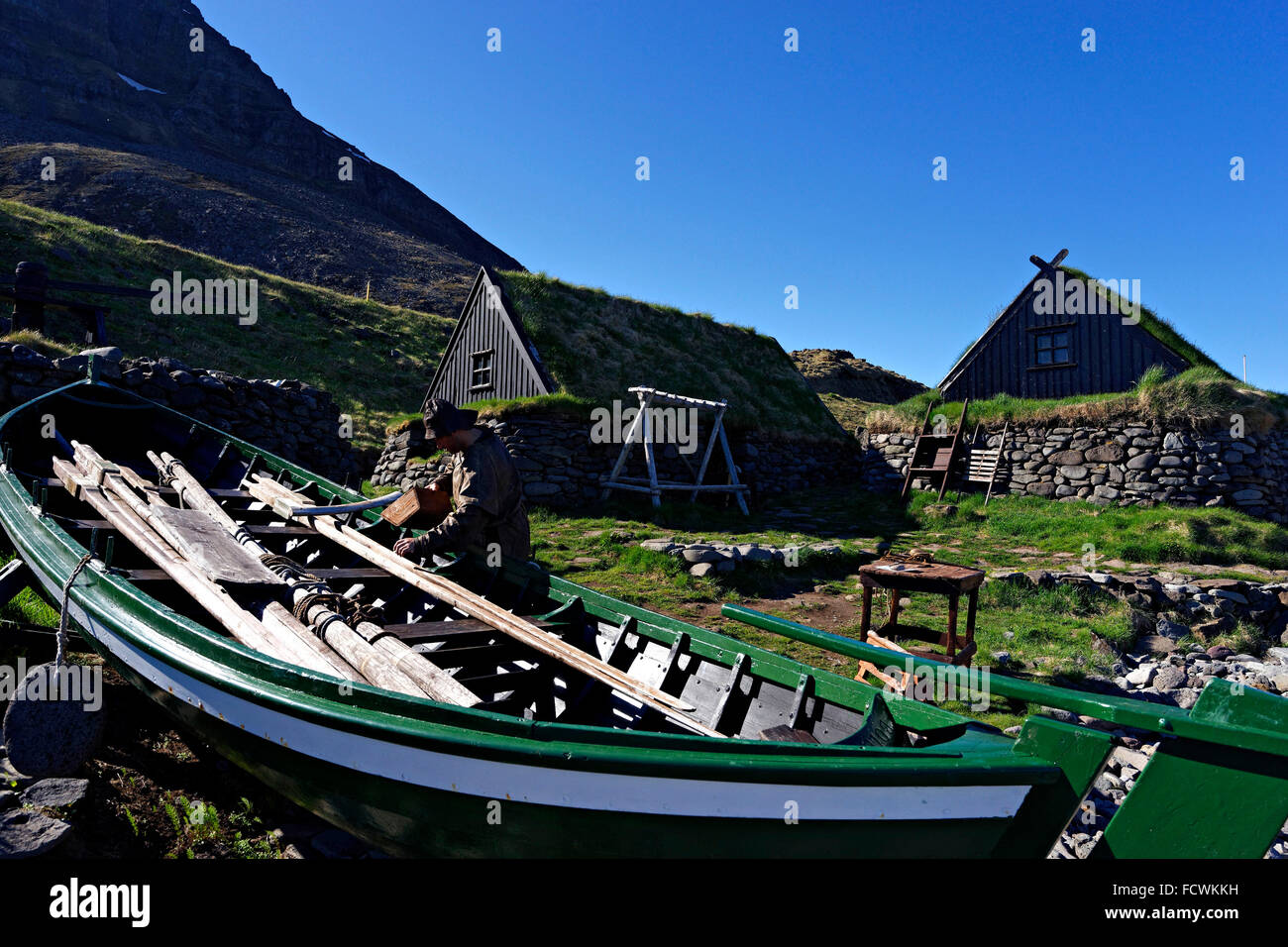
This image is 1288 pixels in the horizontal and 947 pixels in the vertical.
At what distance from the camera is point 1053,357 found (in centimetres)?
2028

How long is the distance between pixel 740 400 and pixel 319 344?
63.7 ft

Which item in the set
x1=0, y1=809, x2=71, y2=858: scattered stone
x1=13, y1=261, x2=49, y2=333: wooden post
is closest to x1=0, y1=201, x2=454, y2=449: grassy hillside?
x1=13, y1=261, x2=49, y2=333: wooden post

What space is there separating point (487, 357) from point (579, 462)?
14.0 feet

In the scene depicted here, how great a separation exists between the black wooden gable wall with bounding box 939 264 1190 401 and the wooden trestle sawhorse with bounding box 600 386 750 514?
816 centimetres

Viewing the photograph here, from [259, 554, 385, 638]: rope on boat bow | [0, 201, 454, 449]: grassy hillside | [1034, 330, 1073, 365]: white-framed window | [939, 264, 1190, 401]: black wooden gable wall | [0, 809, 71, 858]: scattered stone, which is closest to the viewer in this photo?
[0, 809, 71, 858]: scattered stone

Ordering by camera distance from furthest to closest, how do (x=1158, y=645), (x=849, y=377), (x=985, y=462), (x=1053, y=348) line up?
1. (x=849, y=377)
2. (x=1053, y=348)
3. (x=985, y=462)
4. (x=1158, y=645)

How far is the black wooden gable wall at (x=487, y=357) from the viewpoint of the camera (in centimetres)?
1739

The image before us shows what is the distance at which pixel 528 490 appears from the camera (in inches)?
612

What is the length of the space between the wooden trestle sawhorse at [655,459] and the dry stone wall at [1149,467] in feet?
23.0

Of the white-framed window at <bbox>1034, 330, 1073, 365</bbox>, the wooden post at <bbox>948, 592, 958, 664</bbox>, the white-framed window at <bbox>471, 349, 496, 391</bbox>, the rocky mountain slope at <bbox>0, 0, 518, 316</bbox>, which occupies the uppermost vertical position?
the rocky mountain slope at <bbox>0, 0, 518, 316</bbox>

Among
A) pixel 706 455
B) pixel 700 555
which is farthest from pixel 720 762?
pixel 706 455

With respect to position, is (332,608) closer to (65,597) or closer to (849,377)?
(65,597)

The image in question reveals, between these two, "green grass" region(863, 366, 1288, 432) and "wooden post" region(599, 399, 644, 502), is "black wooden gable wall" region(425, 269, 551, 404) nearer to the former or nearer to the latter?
"wooden post" region(599, 399, 644, 502)

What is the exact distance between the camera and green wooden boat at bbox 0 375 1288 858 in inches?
99.0
